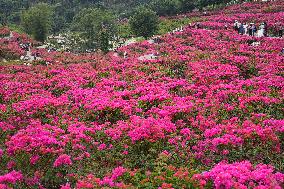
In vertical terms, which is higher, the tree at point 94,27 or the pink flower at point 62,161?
the pink flower at point 62,161

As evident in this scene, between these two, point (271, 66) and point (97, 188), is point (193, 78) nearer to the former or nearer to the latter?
point (271, 66)

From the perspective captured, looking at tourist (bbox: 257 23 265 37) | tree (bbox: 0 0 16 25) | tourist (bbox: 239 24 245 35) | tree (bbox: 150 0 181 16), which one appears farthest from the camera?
tree (bbox: 0 0 16 25)

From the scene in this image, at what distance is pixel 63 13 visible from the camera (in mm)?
83500

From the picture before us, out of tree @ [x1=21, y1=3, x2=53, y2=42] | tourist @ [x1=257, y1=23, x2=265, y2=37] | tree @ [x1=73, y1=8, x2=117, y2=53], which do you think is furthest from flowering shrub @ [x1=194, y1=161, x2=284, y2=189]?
tree @ [x1=21, y1=3, x2=53, y2=42]

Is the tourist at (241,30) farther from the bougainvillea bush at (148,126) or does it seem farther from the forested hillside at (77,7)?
the forested hillside at (77,7)

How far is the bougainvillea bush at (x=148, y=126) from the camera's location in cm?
821

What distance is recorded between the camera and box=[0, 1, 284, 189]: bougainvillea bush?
8.21 m

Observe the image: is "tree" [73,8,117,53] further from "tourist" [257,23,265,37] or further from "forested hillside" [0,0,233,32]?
"tourist" [257,23,265,37]

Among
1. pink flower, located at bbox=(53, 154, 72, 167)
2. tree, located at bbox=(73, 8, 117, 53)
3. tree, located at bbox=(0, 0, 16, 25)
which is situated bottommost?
tree, located at bbox=(73, 8, 117, 53)

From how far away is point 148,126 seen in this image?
10.4 m

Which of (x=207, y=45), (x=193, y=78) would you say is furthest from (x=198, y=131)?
(x=207, y=45)

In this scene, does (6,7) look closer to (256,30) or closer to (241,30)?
(241,30)

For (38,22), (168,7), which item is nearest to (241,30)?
(168,7)

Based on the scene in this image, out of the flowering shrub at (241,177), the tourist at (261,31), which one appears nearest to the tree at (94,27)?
the tourist at (261,31)
